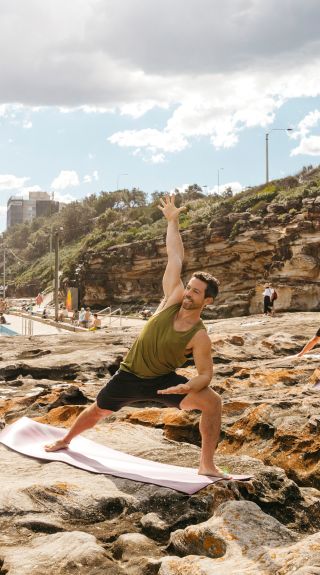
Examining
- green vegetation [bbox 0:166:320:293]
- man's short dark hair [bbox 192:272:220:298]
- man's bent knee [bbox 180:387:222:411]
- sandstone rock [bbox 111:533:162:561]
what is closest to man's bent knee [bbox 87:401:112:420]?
man's bent knee [bbox 180:387:222:411]

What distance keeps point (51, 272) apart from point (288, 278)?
162ft

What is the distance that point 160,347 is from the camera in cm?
453

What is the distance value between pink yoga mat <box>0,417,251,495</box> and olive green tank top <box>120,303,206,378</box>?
653 millimetres

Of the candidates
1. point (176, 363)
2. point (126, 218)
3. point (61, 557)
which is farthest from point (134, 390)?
point (126, 218)

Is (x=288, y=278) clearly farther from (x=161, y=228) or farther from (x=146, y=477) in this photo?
(x=146, y=477)

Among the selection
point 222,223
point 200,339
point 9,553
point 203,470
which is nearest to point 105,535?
point 9,553

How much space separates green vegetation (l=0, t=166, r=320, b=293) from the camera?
36469 millimetres

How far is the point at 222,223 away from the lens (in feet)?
117

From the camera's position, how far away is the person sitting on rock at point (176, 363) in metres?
4.43

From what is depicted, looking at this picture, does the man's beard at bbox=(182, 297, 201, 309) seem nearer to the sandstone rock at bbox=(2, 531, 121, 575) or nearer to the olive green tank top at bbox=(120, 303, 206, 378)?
the olive green tank top at bbox=(120, 303, 206, 378)

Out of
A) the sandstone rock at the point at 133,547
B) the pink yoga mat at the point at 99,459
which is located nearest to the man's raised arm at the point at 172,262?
the pink yoga mat at the point at 99,459

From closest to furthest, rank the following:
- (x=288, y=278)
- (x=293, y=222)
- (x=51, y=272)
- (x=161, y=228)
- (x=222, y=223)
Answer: (x=288, y=278) < (x=293, y=222) < (x=222, y=223) < (x=161, y=228) < (x=51, y=272)

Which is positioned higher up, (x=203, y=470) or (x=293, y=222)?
(x=293, y=222)

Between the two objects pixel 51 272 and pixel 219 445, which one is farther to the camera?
pixel 51 272
